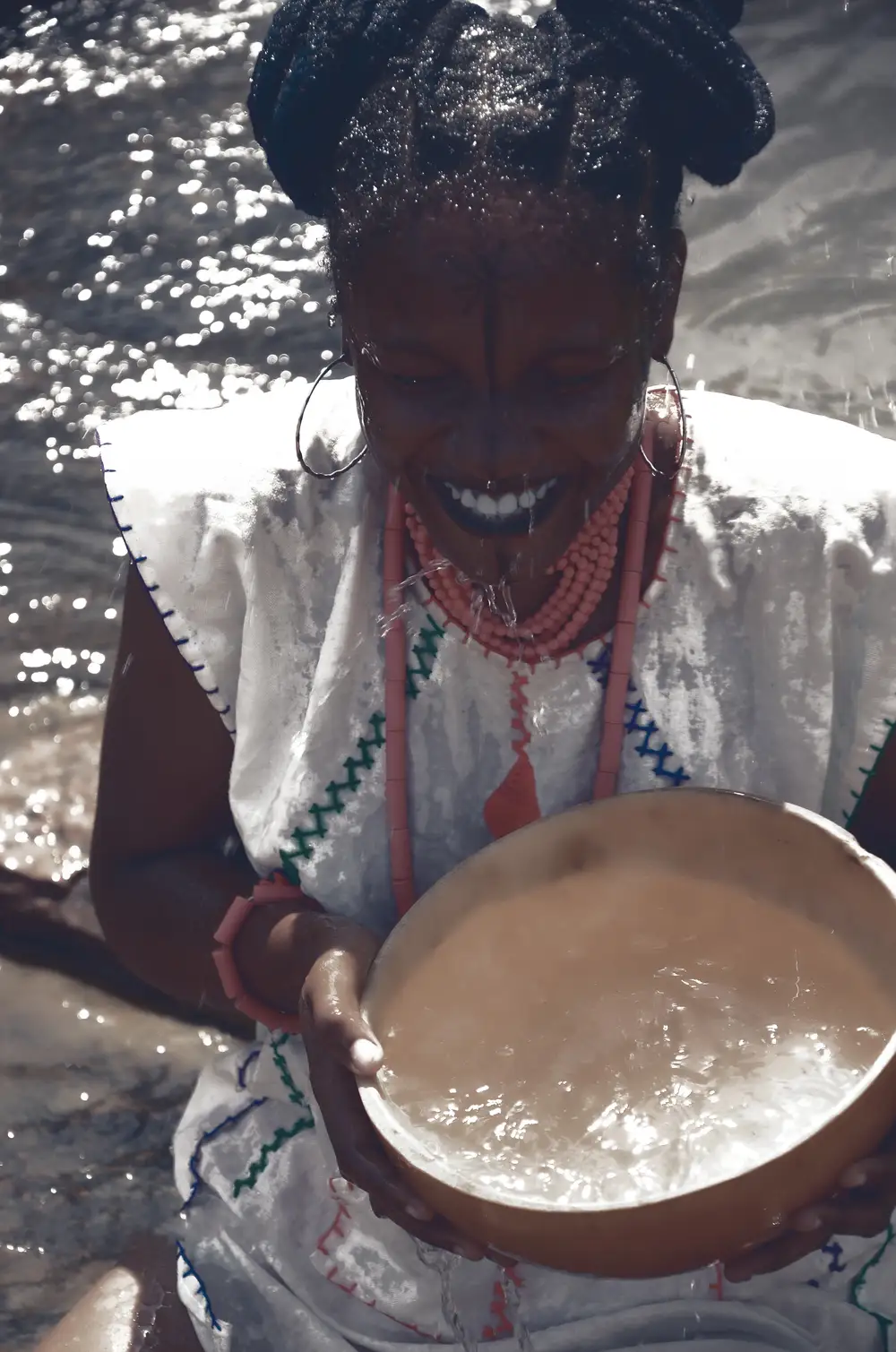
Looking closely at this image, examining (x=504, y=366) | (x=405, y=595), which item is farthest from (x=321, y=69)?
(x=405, y=595)

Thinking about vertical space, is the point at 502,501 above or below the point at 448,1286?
above

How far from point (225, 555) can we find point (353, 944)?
428 mm

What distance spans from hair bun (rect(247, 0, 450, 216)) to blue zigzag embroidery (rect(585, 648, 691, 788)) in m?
0.53

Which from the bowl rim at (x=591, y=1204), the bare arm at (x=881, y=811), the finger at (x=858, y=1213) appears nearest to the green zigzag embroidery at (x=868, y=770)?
the bare arm at (x=881, y=811)

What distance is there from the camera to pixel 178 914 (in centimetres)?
176

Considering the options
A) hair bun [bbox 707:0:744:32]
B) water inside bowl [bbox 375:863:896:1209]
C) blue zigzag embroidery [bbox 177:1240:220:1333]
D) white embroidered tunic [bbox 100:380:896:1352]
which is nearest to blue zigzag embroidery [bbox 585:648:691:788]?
white embroidered tunic [bbox 100:380:896:1352]

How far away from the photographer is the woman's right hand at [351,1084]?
1.35 m

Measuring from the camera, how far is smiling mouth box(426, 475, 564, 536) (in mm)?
1390

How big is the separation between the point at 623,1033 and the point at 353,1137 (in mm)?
293

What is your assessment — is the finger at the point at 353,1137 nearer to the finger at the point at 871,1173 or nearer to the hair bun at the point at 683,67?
the finger at the point at 871,1173

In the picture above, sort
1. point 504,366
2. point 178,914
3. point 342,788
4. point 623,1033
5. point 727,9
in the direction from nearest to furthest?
1. point 504,366
2. point 727,9
3. point 623,1033
4. point 342,788
5. point 178,914

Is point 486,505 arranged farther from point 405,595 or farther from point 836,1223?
point 836,1223

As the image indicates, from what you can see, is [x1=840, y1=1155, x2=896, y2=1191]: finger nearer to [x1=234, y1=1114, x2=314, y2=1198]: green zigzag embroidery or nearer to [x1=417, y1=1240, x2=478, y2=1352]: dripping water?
[x1=417, y1=1240, x2=478, y2=1352]: dripping water

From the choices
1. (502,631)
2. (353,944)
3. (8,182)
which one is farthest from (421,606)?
(8,182)
